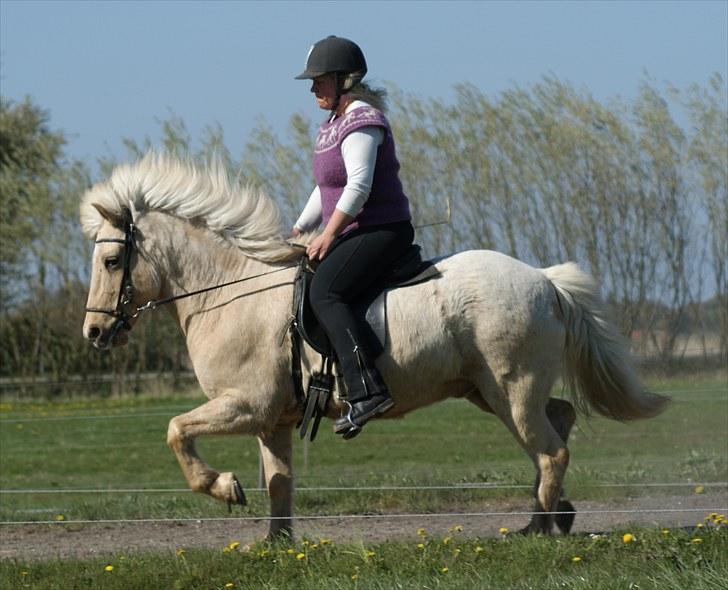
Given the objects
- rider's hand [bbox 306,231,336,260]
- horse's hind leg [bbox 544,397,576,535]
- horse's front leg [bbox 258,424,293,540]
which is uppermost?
rider's hand [bbox 306,231,336,260]

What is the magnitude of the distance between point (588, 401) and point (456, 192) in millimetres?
17846

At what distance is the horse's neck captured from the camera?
23.4 ft

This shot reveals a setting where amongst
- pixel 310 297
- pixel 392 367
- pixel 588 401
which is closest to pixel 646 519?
pixel 588 401

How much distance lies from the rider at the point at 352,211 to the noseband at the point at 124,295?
1.04 m

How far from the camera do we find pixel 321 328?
7047 millimetres

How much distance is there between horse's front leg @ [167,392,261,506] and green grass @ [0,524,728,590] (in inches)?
13.5

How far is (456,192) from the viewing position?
25.3 meters

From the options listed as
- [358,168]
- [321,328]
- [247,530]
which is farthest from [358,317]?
[247,530]

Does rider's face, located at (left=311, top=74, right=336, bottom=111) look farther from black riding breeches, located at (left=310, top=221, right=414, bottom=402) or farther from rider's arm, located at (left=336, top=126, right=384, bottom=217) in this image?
black riding breeches, located at (left=310, top=221, right=414, bottom=402)

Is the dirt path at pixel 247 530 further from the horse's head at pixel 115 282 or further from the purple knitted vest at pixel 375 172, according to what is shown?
the purple knitted vest at pixel 375 172

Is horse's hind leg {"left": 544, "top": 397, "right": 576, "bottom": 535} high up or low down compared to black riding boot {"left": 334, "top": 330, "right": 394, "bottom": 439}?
down

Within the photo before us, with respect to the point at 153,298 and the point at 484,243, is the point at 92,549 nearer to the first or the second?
the point at 153,298

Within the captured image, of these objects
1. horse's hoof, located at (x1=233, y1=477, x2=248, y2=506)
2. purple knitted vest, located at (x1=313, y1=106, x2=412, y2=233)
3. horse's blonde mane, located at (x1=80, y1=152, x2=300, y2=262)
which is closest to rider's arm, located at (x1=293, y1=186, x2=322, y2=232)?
horse's blonde mane, located at (x1=80, y1=152, x2=300, y2=262)

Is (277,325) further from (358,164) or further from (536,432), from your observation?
(536,432)
